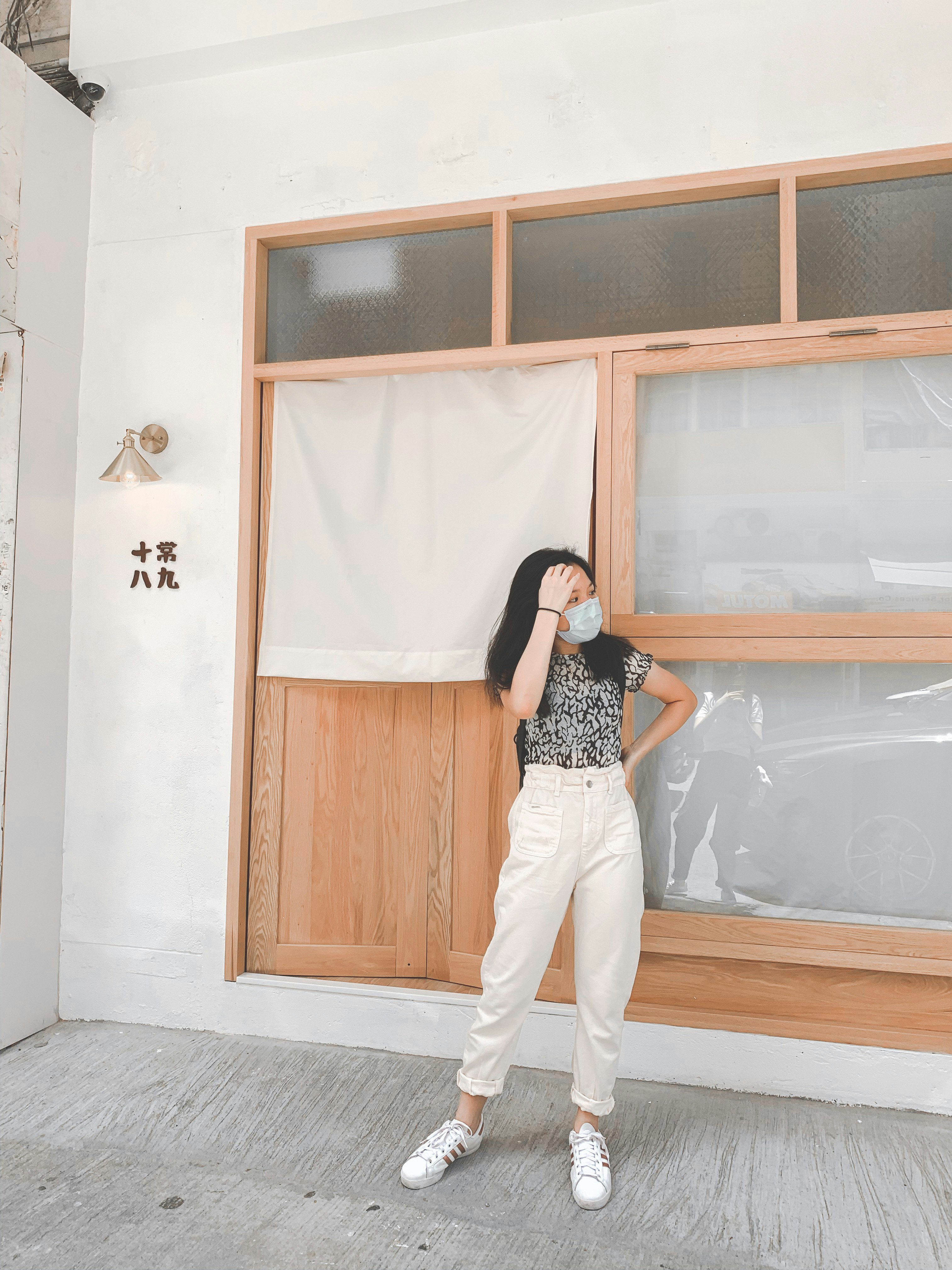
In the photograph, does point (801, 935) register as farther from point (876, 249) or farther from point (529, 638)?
point (876, 249)

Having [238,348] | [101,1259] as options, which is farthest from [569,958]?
[238,348]

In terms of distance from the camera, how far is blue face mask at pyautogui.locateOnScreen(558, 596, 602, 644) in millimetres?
2295

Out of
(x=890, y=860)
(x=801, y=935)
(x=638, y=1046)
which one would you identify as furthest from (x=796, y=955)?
(x=638, y=1046)

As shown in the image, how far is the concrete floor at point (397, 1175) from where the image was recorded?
1.95 meters

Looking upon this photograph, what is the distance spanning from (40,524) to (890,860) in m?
3.15

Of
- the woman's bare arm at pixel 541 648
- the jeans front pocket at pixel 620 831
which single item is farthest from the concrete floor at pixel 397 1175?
the woman's bare arm at pixel 541 648

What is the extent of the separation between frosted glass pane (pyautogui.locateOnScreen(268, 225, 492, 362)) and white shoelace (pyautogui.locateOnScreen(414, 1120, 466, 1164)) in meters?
2.44

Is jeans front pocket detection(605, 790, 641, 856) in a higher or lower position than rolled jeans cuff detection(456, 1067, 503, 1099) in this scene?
higher

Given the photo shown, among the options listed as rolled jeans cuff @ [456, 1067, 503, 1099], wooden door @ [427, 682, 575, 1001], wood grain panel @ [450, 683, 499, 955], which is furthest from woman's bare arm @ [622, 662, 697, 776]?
rolled jeans cuff @ [456, 1067, 503, 1099]

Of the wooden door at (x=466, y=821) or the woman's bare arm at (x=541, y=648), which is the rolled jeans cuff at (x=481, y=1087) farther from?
the woman's bare arm at (x=541, y=648)

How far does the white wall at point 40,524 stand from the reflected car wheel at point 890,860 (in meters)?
2.83

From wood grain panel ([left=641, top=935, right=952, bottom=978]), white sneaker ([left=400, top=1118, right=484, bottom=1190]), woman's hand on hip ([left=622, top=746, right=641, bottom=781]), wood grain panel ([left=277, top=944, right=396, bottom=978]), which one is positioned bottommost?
white sneaker ([left=400, top=1118, right=484, bottom=1190])

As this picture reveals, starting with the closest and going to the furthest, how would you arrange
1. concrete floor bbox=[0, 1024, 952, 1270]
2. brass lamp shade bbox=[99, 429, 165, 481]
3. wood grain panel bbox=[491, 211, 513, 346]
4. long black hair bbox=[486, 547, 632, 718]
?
concrete floor bbox=[0, 1024, 952, 1270] < long black hair bbox=[486, 547, 632, 718] < wood grain panel bbox=[491, 211, 513, 346] < brass lamp shade bbox=[99, 429, 165, 481]

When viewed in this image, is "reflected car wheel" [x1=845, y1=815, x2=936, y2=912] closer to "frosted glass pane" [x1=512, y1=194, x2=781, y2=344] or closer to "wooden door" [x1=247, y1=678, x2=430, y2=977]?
"wooden door" [x1=247, y1=678, x2=430, y2=977]
